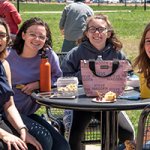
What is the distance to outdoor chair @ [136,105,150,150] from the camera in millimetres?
2537

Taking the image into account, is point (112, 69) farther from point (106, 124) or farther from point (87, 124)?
point (87, 124)

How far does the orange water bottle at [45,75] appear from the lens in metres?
3.35

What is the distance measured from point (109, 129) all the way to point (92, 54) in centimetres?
69

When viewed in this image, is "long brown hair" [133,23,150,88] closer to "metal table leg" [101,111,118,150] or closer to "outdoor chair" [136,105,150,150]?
"metal table leg" [101,111,118,150]

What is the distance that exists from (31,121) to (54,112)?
110 cm

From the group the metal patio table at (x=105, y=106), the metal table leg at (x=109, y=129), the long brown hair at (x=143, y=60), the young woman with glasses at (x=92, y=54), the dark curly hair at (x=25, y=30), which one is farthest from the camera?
the young woman with glasses at (x=92, y=54)

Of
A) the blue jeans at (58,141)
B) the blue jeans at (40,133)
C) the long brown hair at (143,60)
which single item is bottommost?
the blue jeans at (58,141)

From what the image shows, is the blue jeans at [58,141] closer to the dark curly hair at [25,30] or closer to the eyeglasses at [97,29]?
the dark curly hair at [25,30]

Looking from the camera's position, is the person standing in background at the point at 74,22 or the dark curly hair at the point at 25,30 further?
the person standing in background at the point at 74,22

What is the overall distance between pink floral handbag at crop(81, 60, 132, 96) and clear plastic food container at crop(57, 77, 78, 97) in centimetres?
7

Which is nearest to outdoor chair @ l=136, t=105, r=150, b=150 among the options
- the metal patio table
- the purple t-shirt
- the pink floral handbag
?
the metal patio table

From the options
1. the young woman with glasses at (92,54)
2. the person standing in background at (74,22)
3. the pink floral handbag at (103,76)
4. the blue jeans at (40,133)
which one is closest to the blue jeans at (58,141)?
the blue jeans at (40,133)

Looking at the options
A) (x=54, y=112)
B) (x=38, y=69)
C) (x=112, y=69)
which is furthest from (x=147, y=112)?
(x=54, y=112)

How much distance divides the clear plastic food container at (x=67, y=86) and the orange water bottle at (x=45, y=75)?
0.10 metres
